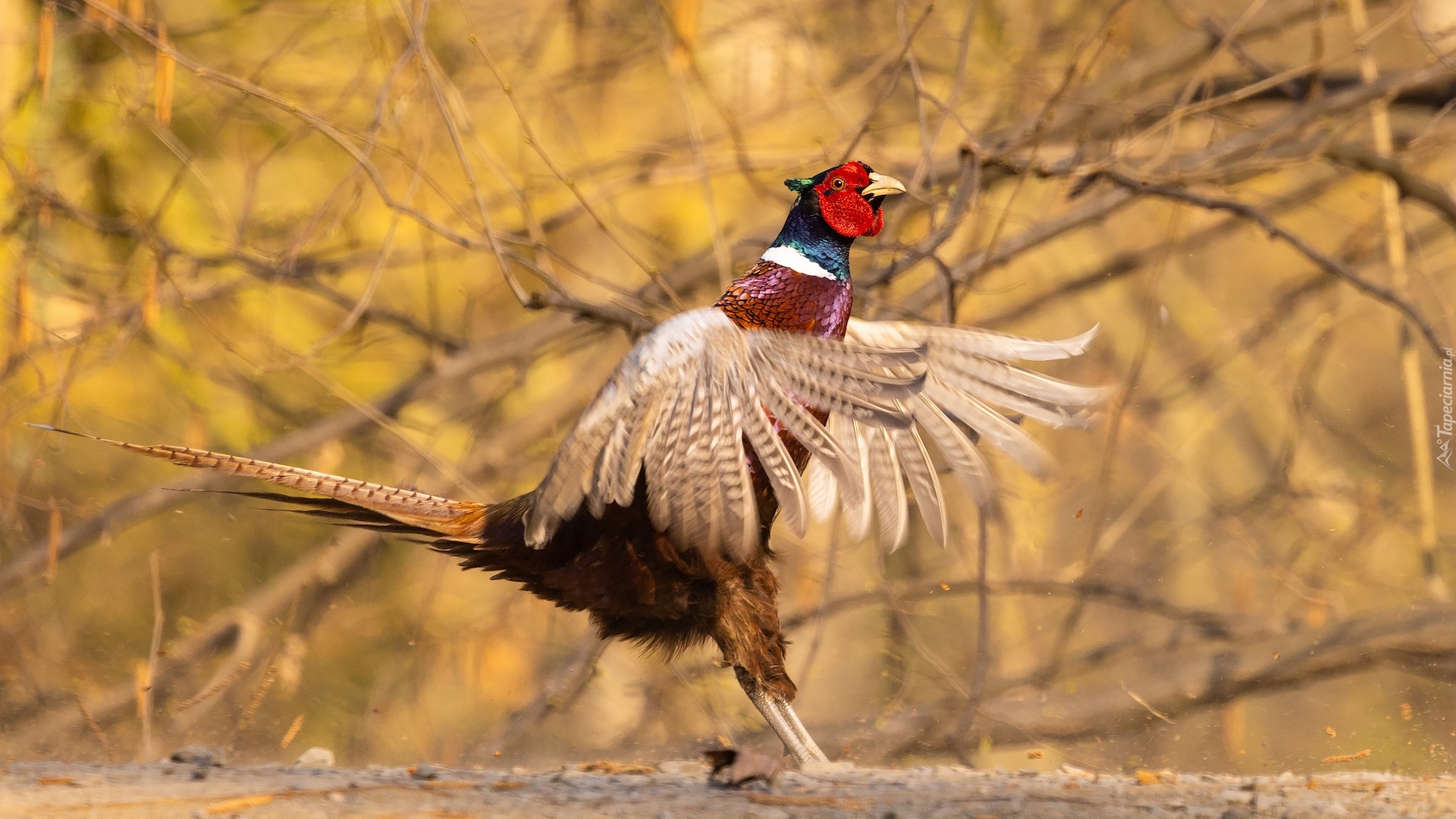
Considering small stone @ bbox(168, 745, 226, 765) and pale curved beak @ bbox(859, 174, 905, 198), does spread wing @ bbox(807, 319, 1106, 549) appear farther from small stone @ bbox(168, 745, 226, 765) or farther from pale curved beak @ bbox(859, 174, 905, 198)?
small stone @ bbox(168, 745, 226, 765)

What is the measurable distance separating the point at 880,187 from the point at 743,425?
102 cm

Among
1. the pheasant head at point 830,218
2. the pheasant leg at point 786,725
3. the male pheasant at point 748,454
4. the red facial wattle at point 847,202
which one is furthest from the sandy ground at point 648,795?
the red facial wattle at point 847,202

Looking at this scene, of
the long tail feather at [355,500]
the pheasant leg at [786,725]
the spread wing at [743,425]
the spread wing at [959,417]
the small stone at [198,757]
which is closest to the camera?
the spread wing at [743,425]

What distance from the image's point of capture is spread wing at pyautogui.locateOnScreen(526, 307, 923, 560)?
2516 millimetres

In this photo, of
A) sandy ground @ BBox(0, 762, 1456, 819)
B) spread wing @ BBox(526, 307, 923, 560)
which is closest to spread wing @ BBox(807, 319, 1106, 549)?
spread wing @ BBox(526, 307, 923, 560)

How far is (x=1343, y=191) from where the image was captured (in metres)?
6.10

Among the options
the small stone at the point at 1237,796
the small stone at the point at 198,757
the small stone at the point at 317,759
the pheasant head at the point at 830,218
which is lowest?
the small stone at the point at 317,759

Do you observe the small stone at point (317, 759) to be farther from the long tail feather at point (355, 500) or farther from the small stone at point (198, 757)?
the long tail feather at point (355, 500)

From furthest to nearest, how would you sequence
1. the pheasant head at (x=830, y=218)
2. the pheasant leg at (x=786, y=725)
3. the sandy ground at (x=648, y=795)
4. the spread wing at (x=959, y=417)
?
the pheasant head at (x=830, y=218) → the pheasant leg at (x=786, y=725) → the spread wing at (x=959, y=417) → the sandy ground at (x=648, y=795)

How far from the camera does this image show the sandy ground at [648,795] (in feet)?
7.25

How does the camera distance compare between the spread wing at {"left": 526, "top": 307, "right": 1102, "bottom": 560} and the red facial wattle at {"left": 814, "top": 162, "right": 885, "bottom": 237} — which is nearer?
the spread wing at {"left": 526, "top": 307, "right": 1102, "bottom": 560}

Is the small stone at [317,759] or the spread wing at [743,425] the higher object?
the spread wing at [743,425]

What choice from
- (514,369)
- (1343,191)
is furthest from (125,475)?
(1343,191)

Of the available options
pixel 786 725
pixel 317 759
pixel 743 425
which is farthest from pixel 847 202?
pixel 317 759
